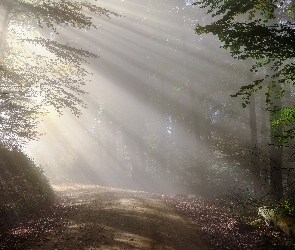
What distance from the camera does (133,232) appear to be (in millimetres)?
8820

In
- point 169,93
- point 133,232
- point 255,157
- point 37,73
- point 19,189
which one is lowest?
point 133,232

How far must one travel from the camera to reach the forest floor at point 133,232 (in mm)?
7445

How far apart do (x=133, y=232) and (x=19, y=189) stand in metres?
6.65

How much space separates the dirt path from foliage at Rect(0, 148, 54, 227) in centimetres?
207

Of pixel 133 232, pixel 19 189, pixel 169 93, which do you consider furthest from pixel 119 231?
pixel 169 93

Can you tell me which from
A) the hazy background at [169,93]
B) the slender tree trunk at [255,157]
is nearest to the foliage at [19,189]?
the slender tree trunk at [255,157]

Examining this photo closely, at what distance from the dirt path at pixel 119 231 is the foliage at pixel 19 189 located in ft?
6.78

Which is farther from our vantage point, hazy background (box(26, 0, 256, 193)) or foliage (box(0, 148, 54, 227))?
hazy background (box(26, 0, 256, 193))

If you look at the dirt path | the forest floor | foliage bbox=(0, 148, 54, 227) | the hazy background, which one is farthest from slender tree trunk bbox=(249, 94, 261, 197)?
foliage bbox=(0, 148, 54, 227)

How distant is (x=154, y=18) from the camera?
A: 103 ft

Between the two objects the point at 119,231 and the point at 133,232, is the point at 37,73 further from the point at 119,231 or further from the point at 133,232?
the point at 133,232

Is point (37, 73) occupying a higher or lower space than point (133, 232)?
higher

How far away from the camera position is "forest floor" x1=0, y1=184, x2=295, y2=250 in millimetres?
7445

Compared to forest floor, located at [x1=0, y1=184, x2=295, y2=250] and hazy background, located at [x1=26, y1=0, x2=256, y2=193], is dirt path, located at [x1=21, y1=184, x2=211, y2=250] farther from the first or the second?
hazy background, located at [x1=26, y1=0, x2=256, y2=193]
